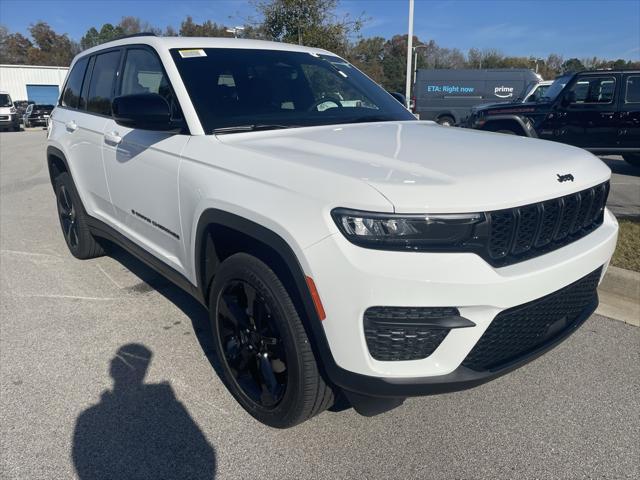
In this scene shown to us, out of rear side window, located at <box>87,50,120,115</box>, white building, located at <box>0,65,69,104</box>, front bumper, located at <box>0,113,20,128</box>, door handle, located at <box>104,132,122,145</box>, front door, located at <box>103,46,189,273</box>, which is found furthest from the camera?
white building, located at <box>0,65,69,104</box>

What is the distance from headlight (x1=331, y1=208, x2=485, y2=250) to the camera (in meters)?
1.85

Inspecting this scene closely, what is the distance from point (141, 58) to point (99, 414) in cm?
229

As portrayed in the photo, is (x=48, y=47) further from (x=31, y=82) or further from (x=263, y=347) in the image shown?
(x=263, y=347)

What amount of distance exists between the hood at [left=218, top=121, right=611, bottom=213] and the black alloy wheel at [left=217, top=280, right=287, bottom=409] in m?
0.72

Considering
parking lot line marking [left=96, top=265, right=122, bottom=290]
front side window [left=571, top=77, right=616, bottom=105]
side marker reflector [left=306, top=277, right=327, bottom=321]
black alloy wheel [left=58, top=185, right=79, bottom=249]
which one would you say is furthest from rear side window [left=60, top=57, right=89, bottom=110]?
front side window [left=571, top=77, right=616, bottom=105]

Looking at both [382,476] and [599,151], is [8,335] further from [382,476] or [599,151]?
[599,151]

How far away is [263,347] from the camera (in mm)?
2463

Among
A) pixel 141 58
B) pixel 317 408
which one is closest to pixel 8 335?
pixel 141 58

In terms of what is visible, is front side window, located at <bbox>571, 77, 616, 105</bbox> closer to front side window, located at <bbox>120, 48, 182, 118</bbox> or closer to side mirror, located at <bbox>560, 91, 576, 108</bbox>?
side mirror, located at <bbox>560, 91, 576, 108</bbox>

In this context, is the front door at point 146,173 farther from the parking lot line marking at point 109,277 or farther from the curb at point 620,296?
the curb at point 620,296

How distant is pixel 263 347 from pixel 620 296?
293cm

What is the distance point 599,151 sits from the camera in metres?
10.0

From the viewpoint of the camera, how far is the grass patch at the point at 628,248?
412 centimetres

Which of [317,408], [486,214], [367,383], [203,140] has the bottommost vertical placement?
[317,408]
